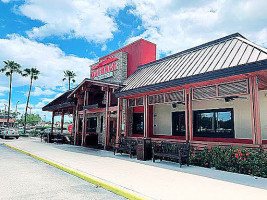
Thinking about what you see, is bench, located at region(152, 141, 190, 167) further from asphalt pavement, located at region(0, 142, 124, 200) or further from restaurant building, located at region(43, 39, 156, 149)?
restaurant building, located at region(43, 39, 156, 149)

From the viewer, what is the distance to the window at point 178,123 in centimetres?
1422

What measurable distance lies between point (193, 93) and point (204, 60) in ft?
5.43

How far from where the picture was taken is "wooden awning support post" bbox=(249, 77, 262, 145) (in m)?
7.09

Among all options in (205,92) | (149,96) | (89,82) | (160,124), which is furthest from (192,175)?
(89,82)

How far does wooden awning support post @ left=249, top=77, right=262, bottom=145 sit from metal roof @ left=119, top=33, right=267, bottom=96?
0.96 m

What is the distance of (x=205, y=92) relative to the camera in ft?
29.6

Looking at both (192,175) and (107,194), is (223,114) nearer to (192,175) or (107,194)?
(192,175)

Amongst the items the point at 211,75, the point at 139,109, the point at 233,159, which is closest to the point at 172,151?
the point at 233,159

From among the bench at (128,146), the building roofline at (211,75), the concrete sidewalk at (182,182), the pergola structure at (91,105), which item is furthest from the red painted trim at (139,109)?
the concrete sidewalk at (182,182)

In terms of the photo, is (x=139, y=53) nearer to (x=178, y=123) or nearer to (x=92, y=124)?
(x=178, y=123)

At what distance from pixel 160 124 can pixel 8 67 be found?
3934 cm

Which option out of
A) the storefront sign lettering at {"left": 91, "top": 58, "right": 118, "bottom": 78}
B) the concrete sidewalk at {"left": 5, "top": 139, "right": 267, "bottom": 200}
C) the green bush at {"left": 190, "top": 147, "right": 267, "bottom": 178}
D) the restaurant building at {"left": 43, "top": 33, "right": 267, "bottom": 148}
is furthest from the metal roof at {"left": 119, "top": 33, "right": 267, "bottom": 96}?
the storefront sign lettering at {"left": 91, "top": 58, "right": 118, "bottom": 78}

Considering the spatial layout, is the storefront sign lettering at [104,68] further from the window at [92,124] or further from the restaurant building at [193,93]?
the window at [92,124]

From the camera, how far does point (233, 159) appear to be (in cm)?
731
